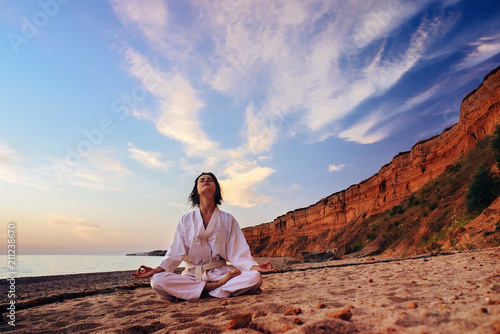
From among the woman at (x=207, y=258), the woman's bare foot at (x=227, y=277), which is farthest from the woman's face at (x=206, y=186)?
the woman's bare foot at (x=227, y=277)

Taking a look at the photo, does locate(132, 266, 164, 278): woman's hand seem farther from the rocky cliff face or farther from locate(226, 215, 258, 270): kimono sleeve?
the rocky cliff face

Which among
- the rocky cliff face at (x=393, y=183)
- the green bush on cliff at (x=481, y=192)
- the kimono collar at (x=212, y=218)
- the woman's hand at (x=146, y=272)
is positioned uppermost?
the rocky cliff face at (x=393, y=183)

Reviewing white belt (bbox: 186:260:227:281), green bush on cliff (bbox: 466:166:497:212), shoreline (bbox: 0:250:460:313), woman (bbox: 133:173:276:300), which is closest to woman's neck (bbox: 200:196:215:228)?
woman (bbox: 133:173:276:300)

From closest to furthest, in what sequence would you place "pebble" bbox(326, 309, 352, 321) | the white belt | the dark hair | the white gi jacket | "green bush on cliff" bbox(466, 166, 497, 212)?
"pebble" bbox(326, 309, 352, 321) < the white belt < the white gi jacket < the dark hair < "green bush on cliff" bbox(466, 166, 497, 212)

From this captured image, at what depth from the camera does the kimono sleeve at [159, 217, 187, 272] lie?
3.96 metres

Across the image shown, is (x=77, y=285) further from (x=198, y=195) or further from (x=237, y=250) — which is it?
(x=237, y=250)

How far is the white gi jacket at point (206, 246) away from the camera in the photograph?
13.1 feet

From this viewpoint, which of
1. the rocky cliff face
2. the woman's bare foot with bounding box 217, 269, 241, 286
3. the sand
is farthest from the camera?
the rocky cliff face

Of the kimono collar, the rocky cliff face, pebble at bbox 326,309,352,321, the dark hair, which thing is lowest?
pebble at bbox 326,309,352,321

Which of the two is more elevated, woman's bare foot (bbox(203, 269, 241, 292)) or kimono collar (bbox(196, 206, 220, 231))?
kimono collar (bbox(196, 206, 220, 231))

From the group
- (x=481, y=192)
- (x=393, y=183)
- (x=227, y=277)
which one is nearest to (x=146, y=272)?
(x=227, y=277)

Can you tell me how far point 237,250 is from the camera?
4.10 m

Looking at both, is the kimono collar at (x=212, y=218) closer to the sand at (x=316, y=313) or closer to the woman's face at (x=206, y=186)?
the woman's face at (x=206, y=186)

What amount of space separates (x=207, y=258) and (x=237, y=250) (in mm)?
456
